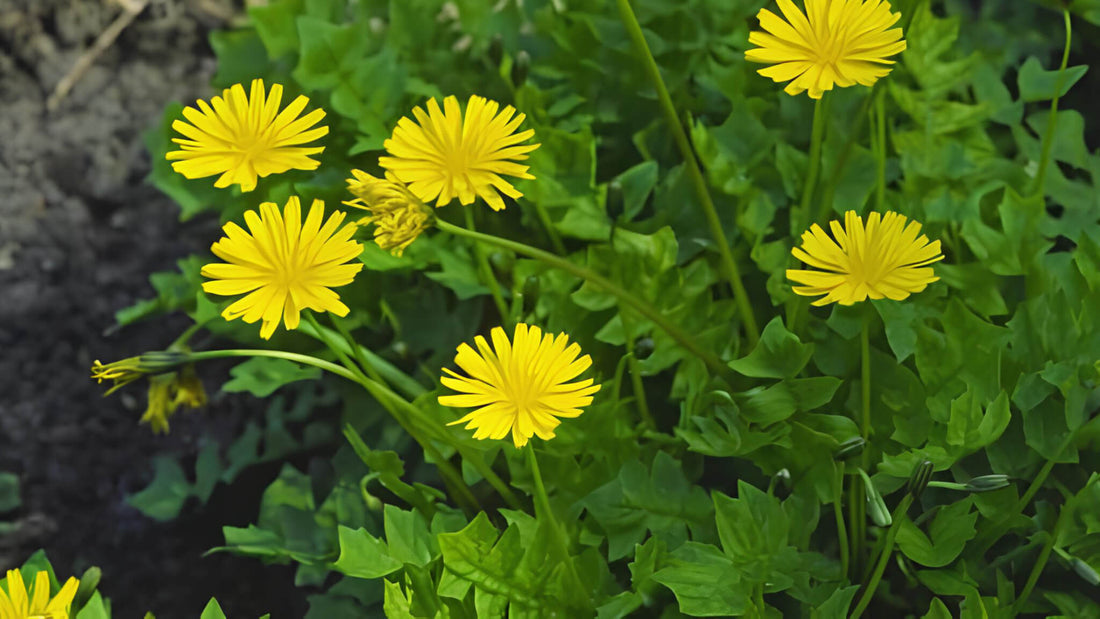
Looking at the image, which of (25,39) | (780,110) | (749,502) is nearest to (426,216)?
(749,502)

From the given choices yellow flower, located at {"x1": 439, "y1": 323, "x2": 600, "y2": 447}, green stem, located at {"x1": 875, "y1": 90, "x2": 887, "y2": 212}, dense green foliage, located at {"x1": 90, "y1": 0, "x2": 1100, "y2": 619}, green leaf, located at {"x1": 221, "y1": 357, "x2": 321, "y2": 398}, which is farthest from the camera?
green leaf, located at {"x1": 221, "y1": 357, "x2": 321, "y2": 398}

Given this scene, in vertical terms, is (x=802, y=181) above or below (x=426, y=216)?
above

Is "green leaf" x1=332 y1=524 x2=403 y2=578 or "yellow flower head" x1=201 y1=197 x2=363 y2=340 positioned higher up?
"yellow flower head" x1=201 y1=197 x2=363 y2=340

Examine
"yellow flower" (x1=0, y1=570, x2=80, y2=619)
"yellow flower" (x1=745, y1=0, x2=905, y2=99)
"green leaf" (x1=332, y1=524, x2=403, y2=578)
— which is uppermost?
"yellow flower" (x1=745, y1=0, x2=905, y2=99)

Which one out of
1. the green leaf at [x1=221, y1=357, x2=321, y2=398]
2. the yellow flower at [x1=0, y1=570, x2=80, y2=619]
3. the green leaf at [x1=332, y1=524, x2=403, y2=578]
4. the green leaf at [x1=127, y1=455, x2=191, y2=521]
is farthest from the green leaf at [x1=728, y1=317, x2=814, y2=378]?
the green leaf at [x1=127, y1=455, x2=191, y2=521]

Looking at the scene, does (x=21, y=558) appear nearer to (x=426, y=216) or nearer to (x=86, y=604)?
(x=86, y=604)

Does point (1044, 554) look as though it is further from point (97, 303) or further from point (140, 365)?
point (97, 303)

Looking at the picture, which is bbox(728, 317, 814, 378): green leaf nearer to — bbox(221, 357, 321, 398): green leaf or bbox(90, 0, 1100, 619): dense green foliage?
bbox(90, 0, 1100, 619): dense green foliage
